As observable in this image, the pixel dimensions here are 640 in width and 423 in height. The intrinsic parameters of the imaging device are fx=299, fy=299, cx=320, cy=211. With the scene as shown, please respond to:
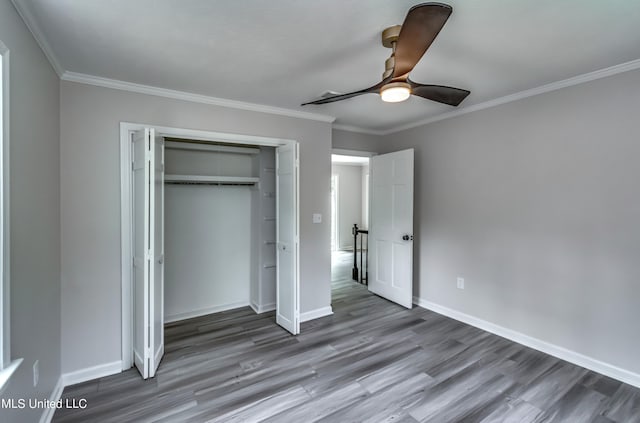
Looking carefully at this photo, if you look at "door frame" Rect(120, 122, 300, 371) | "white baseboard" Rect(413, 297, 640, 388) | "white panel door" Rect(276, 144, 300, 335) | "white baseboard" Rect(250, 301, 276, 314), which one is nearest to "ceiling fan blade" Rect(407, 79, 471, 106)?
"white panel door" Rect(276, 144, 300, 335)

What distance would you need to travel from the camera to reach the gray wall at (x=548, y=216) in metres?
2.38

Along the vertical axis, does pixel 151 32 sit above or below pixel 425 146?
above

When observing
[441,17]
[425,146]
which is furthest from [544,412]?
[425,146]

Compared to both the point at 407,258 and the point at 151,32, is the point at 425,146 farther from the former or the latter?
the point at 151,32

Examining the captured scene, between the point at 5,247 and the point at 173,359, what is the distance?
177cm

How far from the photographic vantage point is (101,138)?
2494 mm

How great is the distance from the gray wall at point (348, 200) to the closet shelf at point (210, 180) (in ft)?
15.4

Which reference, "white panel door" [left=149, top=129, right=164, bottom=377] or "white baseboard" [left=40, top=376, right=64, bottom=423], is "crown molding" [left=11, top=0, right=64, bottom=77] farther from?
"white baseboard" [left=40, top=376, right=64, bottom=423]

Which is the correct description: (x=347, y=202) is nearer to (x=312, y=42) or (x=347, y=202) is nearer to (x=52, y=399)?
(x=312, y=42)

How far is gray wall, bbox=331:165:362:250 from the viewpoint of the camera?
27.3ft

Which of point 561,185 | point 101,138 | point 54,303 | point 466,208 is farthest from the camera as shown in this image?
point 466,208

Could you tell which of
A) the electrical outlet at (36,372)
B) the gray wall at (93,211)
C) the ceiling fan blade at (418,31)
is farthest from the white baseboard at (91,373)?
the ceiling fan blade at (418,31)

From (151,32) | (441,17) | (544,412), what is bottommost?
(544,412)

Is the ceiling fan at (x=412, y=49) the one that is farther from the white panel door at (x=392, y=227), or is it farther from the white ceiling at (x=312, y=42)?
the white panel door at (x=392, y=227)
